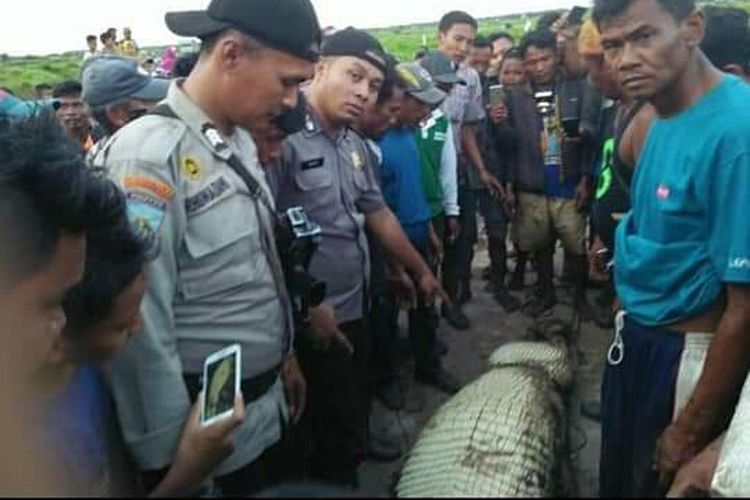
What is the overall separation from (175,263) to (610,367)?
4.54 ft

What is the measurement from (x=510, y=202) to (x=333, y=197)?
2871 millimetres

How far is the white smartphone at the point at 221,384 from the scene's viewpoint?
158 centimetres

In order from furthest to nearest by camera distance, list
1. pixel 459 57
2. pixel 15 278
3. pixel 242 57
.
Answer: pixel 459 57 → pixel 242 57 → pixel 15 278

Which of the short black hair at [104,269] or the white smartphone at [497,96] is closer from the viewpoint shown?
the short black hair at [104,269]

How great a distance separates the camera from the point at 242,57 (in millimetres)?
1989

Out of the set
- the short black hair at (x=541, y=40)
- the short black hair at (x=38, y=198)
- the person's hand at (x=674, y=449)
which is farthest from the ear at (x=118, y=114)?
the short black hair at (x=541, y=40)

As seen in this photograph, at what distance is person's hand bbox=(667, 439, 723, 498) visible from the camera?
1.77 meters

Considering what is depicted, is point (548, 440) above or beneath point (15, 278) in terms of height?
beneath

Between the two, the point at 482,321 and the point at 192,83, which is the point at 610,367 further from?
the point at 482,321

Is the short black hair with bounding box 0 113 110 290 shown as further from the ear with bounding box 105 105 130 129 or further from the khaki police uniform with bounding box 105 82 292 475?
the ear with bounding box 105 105 130 129

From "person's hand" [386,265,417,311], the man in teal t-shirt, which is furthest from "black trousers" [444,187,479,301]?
the man in teal t-shirt

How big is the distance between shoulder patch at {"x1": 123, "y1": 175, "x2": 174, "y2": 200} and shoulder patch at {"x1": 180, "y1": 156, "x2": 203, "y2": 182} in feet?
0.27

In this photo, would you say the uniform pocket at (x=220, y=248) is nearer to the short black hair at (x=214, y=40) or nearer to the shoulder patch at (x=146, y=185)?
Result: the shoulder patch at (x=146, y=185)

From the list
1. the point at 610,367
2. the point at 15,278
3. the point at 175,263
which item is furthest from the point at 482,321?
the point at 15,278
